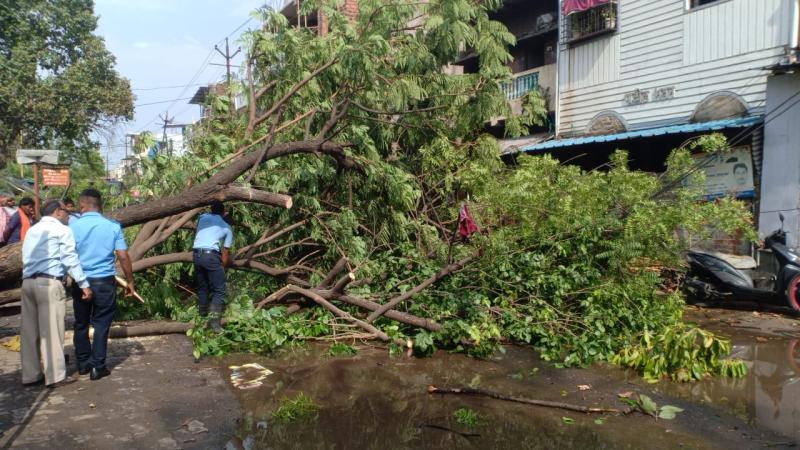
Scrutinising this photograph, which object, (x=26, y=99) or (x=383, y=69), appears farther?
(x=26, y=99)

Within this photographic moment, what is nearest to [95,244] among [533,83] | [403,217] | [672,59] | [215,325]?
[215,325]

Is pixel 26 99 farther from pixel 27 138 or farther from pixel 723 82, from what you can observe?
pixel 723 82

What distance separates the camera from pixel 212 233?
6.29 m

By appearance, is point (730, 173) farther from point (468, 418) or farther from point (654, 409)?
point (468, 418)

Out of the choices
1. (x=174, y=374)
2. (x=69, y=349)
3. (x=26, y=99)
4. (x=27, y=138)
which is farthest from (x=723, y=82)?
(x=27, y=138)

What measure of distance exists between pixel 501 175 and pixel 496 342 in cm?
312

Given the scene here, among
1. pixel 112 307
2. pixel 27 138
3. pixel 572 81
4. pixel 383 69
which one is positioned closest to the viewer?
pixel 112 307

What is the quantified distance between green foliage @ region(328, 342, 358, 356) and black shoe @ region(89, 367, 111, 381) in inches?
81.2

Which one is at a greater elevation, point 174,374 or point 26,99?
point 26,99

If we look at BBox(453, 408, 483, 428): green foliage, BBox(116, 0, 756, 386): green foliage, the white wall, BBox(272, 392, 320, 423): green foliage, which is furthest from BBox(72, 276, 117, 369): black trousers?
the white wall

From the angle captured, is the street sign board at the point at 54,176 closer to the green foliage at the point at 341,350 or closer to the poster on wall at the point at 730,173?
the green foliage at the point at 341,350

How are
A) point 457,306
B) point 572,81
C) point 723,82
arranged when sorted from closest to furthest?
point 457,306, point 723,82, point 572,81

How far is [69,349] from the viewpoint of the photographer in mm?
5836

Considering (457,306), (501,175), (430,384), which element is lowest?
(430,384)
